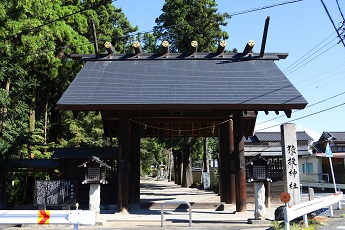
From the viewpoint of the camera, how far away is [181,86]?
45.2 ft

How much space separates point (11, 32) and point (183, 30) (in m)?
16.2

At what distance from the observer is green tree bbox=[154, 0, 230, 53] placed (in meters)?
29.1

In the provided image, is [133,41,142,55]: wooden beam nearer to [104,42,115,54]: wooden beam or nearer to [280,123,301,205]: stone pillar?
[104,42,115,54]: wooden beam

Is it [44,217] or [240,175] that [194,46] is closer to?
[240,175]

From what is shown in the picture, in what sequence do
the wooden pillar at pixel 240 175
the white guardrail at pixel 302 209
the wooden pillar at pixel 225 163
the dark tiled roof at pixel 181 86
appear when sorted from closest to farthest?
1. the white guardrail at pixel 302 209
2. the dark tiled roof at pixel 181 86
3. the wooden pillar at pixel 240 175
4. the wooden pillar at pixel 225 163

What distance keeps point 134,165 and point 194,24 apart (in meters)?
16.7

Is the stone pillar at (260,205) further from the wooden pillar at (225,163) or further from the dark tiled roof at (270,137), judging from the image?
Result: the dark tiled roof at (270,137)

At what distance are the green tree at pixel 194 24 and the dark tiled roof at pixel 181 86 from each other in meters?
13.3

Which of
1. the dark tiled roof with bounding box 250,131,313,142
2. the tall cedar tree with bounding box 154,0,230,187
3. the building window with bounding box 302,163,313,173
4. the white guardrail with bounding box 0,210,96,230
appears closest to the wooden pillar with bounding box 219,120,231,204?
the white guardrail with bounding box 0,210,96,230

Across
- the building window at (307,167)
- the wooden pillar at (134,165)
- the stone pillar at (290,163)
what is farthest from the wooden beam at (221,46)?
the building window at (307,167)

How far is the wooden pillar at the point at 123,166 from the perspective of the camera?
43.3 ft

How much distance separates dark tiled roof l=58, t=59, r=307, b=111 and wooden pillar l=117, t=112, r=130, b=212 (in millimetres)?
1357

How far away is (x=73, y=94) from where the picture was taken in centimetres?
1298

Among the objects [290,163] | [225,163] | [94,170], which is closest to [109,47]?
[94,170]
